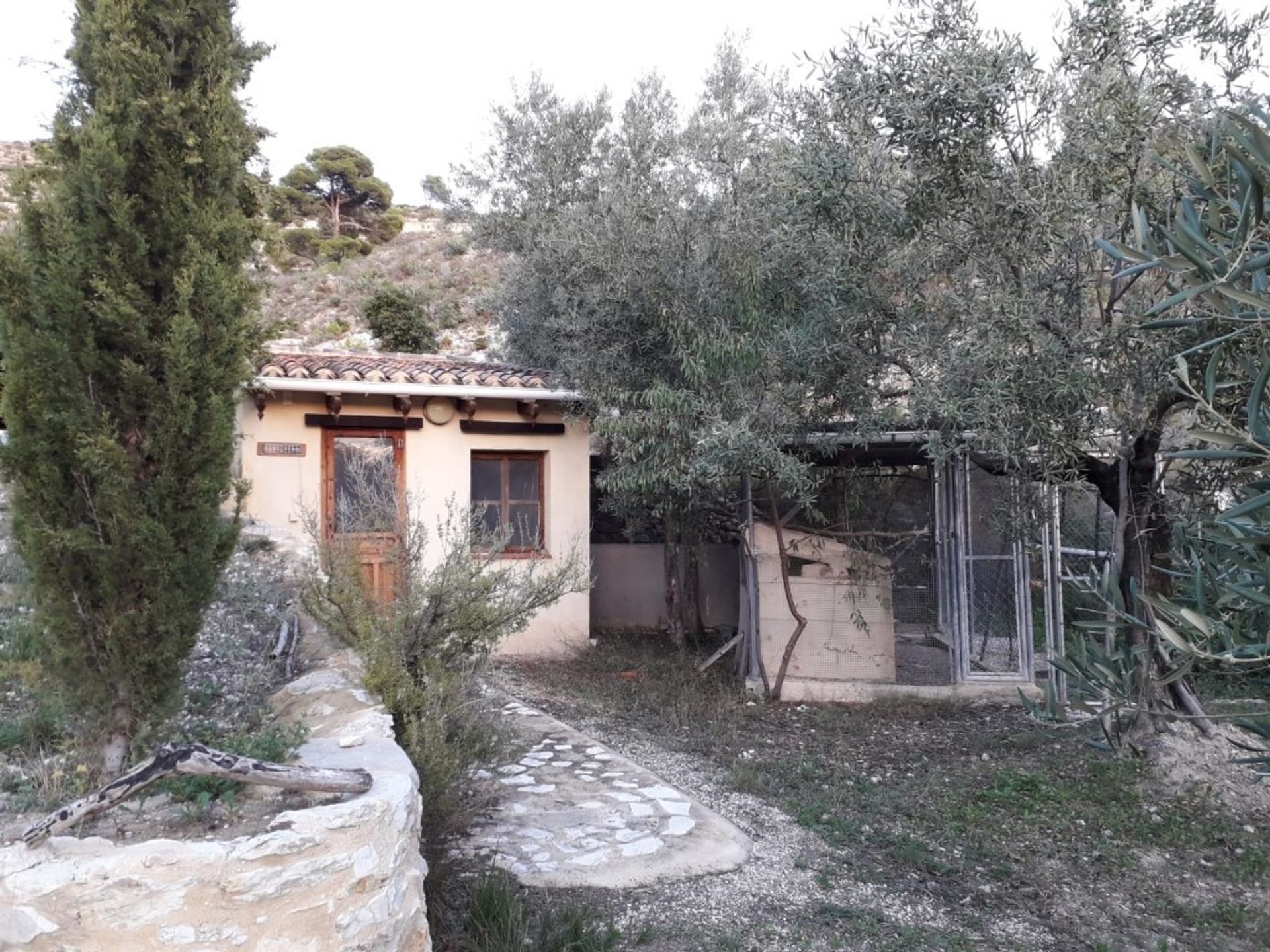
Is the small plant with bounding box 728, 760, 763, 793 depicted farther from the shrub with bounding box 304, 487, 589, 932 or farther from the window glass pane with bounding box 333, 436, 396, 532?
the window glass pane with bounding box 333, 436, 396, 532

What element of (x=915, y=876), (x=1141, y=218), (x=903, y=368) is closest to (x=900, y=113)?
(x=903, y=368)

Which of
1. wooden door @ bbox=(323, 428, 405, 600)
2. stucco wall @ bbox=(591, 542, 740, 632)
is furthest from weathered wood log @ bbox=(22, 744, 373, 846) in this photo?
stucco wall @ bbox=(591, 542, 740, 632)

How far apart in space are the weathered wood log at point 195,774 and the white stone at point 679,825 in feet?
8.80

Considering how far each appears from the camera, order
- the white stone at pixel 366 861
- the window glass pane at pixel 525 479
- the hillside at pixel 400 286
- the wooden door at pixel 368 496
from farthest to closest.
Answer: the hillside at pixel 400 286 → the window glass pane at pixel 525 479 → the wooden door at pixel 368 496 → the white stone at pixel 366 861

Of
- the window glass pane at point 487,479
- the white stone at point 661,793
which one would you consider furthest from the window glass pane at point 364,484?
the white stone at point 661,793

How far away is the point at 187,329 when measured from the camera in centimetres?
312

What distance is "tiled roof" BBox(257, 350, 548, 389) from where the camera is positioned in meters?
9.10

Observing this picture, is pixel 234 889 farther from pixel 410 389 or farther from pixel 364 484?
pixel 410 389

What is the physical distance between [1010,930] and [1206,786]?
8.74ft

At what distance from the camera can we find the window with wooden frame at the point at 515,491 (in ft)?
34.3

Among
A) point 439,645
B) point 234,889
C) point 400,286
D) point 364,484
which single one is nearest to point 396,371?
point 364,484

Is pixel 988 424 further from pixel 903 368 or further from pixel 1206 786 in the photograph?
pixel 1206 786

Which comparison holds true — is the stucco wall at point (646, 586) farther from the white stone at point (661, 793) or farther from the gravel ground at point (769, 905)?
the gravel ground at point (769, 905)

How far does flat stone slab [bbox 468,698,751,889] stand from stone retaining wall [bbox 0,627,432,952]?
185 centimetres
